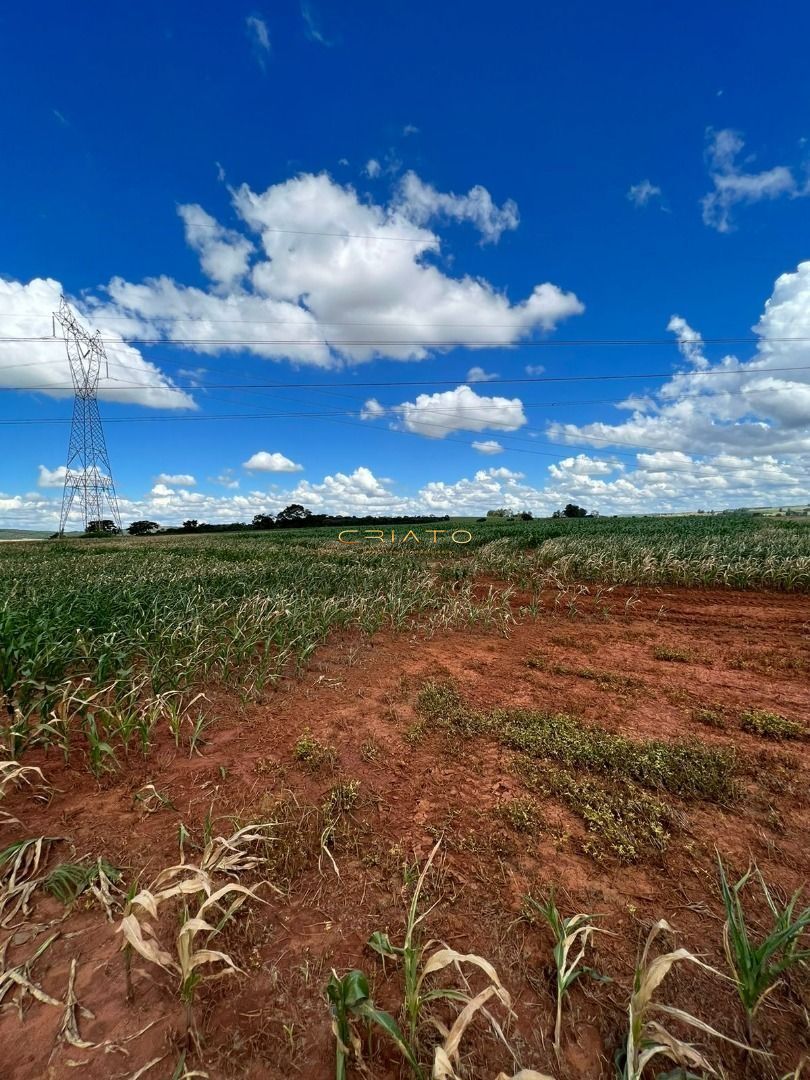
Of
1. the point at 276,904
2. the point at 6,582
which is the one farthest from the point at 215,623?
the point at 6,582

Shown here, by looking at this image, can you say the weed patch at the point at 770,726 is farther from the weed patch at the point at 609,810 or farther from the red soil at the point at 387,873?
the weed patch at the point at 609,810

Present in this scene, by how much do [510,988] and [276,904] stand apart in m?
1.20

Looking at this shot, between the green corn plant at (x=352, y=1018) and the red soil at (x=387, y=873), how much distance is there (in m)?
0.12

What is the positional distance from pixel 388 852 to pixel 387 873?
0.14m

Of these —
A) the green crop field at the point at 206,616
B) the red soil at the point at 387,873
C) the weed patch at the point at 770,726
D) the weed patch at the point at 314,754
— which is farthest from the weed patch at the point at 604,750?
the green crop field at the point at 206,616

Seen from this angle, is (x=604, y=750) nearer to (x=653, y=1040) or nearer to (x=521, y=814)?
(x=521, y=814)

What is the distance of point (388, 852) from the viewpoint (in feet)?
8.73

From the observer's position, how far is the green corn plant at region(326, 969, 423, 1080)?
1493mm

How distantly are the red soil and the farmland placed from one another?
14mm

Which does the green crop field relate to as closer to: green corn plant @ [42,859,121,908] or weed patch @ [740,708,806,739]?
green corn plant @ [42,859,121,908]

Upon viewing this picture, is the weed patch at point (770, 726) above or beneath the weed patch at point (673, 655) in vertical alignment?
beneath

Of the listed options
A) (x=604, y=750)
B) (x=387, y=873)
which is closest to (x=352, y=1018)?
(x=387, y=873)

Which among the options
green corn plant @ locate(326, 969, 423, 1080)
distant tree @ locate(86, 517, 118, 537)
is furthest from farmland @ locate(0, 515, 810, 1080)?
distant tree @ locate(86, 517, 118, 537)

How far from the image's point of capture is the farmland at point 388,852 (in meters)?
1.68
